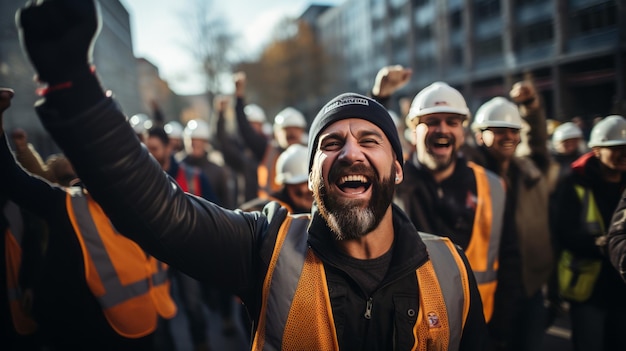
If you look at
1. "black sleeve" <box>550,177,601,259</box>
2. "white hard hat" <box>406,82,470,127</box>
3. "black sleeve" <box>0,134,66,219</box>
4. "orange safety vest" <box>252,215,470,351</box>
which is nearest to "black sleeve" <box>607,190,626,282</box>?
"black sleeve" <box>550,177,601,259</box>

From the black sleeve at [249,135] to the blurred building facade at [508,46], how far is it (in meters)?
4.00

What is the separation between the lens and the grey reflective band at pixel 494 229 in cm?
254

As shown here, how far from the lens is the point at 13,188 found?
233 cm

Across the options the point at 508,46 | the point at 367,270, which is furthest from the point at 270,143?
the point at 508,46

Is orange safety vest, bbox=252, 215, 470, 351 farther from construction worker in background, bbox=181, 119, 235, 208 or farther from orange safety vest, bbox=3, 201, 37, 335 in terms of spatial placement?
construction worker in background, bbox=181, 119, 235, 208

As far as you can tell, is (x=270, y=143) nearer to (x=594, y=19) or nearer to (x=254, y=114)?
(x=254, y=114)

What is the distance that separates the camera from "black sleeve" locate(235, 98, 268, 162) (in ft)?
16.4

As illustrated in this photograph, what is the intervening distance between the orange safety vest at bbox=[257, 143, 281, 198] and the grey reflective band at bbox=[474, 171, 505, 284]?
10.4ft

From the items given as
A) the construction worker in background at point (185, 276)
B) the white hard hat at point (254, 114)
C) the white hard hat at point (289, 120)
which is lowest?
the construction worker in background at point (185, 276)

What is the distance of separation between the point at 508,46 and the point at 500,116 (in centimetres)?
2292

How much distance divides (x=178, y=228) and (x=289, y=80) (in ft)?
148

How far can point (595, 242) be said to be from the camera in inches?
113

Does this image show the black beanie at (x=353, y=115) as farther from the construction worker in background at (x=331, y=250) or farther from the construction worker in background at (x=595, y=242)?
the construction worker in background at (x=595, y=242)

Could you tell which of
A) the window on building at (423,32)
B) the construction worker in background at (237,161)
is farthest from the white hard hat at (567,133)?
the window on building at (423,32)
